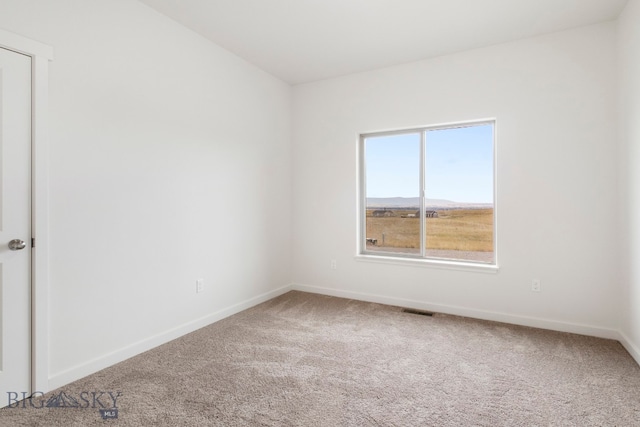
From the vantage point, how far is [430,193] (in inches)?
152

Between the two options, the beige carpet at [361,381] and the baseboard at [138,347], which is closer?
the beige carpet at [361,381]

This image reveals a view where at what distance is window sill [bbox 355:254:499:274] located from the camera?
11.3ft

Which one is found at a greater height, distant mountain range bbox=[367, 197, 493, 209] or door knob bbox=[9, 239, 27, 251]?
distant mountain range bbox=[367, 197, 493, 209]

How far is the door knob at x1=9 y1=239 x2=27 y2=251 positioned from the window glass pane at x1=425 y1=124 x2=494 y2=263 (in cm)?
360

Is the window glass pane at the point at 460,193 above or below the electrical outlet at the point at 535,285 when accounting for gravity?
above

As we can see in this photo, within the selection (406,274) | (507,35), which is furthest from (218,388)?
(507,35)

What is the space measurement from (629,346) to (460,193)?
1.90 metres

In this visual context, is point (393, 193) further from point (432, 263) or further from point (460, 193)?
point (432, 263)

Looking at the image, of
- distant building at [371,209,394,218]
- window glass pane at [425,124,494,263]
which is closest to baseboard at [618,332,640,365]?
window glass pane at [425,124,494,263]

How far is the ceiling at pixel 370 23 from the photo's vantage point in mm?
2701

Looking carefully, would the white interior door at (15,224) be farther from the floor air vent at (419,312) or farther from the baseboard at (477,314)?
the floor air vent at (419,312)

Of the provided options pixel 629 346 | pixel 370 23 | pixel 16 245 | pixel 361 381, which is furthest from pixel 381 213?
pixel 16 245

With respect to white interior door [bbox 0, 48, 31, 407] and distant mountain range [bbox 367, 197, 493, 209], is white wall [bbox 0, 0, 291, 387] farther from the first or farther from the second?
distant mountain range [bbox 367, 197, 493, 209]

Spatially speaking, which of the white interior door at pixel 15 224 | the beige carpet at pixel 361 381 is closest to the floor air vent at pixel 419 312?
the beige carpet at pixel 361 381
